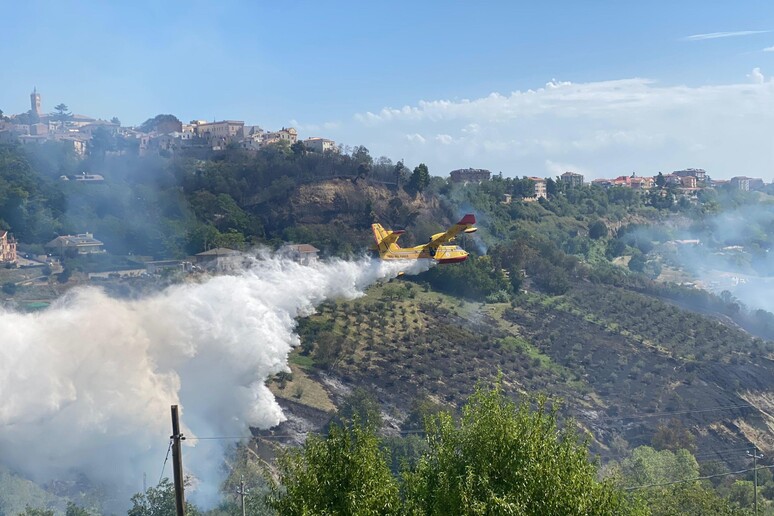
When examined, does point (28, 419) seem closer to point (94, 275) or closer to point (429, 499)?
point (429, 499)

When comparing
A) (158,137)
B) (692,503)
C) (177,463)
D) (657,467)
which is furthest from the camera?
(158,137)

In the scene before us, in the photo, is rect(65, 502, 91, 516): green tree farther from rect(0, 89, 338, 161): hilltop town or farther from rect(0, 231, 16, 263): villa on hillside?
rect(0, 89, 338, 161): hilltop town

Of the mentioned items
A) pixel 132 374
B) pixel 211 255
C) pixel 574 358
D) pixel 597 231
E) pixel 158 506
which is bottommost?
pixel 574 358

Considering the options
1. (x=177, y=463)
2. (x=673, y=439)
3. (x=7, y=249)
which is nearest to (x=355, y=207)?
(x=7, y=249)

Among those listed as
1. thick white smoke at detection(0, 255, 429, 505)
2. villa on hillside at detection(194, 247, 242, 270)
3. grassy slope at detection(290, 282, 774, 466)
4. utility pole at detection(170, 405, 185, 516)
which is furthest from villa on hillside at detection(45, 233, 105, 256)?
utility pole at detection(170, 405, 185, 516)

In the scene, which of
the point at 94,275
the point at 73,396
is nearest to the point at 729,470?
the point at 73,396

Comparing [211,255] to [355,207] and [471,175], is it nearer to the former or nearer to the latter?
[355,207]
